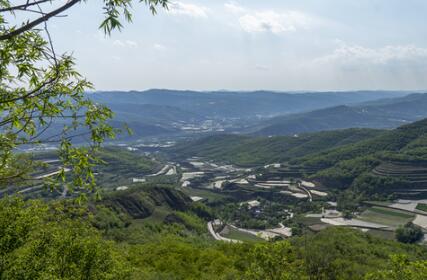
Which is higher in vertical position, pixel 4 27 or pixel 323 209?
pixel 4 27

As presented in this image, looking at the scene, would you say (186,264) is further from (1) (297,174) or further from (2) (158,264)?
(1) (297,174)

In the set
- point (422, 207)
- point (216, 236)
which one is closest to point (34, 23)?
point (216, 236)

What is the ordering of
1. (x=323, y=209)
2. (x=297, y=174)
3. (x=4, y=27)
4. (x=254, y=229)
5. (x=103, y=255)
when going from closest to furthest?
(x=4, y=27), (x=103, y=255), (x=254, y=229), (x=323, y=209), (x=297, y=174)

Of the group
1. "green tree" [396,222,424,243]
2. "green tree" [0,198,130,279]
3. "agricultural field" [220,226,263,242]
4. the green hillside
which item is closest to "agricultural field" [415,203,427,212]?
the green hillside

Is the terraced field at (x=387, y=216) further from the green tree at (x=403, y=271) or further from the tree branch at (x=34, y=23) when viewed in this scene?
the tree branch at (x=34, y=23)

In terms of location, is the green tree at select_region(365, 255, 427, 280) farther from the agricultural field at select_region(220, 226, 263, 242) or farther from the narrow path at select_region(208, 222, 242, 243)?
the agricultural field at select_region(220, 226, 263, 242)

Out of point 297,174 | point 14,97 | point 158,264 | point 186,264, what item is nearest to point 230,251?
point 186,264

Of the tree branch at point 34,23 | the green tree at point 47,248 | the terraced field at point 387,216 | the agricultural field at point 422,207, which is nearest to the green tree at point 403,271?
the green tree at point 47,248

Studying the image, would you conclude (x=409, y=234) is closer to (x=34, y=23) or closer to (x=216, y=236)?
(x=216, y=236)
